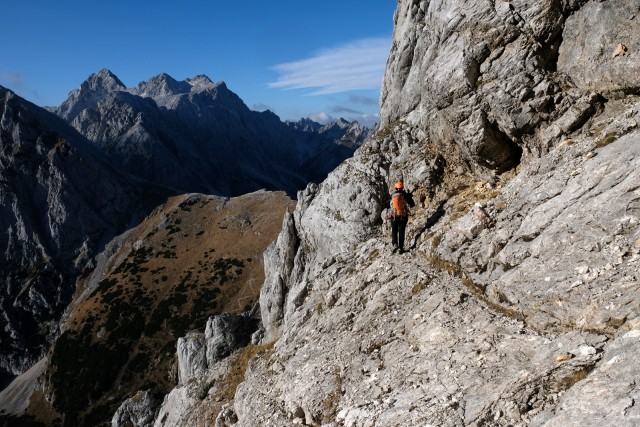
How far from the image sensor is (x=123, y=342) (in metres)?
104

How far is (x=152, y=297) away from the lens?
116m

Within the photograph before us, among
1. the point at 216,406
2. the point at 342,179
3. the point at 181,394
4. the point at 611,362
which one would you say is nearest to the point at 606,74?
the point at 611,362

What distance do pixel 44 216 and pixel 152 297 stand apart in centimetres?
8003

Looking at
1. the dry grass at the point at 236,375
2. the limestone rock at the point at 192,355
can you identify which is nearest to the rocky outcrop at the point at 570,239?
the dry grass at the point at 236,375

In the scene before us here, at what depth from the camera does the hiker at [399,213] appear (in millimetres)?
22500

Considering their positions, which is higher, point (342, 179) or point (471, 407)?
point (342, 179)

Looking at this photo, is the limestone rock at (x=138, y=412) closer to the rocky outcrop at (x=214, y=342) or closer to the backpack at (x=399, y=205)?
the rocky outcrop at (x=214, y=342)

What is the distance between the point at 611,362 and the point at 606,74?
50.6 ft

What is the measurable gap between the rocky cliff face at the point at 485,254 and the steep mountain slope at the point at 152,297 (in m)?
70.2

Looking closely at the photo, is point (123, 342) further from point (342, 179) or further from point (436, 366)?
point (436, 366)

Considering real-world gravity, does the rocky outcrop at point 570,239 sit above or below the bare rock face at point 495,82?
below

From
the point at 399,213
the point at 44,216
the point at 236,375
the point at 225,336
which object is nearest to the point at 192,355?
the point at 225,336

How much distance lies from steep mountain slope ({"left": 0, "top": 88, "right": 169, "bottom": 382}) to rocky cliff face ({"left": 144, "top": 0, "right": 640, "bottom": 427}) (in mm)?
126879

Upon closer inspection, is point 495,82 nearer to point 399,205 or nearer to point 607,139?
point 607,139
